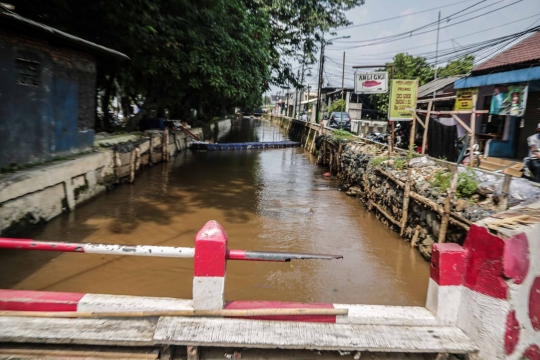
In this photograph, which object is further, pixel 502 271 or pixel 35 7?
pixel 35 7

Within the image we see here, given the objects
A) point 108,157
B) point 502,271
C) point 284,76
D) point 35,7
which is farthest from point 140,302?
point 284,76

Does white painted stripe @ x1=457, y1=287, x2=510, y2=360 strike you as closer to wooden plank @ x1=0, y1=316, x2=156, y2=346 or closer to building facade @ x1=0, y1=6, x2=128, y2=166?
wooden plank @ x1=0, y1=316, x2=156, y2=346

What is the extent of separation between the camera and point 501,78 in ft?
37.0

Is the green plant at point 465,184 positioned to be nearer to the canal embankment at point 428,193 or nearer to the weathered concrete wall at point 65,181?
the canal embankment at point 428,193

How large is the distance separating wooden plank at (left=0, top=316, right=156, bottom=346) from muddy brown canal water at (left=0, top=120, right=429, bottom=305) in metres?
2.43

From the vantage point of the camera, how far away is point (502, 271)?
105 inches

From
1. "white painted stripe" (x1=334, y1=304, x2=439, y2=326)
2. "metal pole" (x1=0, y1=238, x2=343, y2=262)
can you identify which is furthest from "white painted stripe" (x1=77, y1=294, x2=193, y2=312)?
"white painted stripe" (x1=334, y1=304, x2=439, y2=326)

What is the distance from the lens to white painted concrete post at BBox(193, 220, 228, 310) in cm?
297

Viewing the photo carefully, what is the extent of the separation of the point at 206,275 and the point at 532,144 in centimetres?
681

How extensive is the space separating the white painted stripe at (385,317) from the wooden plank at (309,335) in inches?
2.2

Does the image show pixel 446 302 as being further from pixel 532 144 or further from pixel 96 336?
pixel 532 144

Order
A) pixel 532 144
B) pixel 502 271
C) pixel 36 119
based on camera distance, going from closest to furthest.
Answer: pixel 502 271 < pixel 532 144 < pixel 36 119

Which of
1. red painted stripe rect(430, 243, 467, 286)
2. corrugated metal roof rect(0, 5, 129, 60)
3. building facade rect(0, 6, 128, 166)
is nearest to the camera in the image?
red painted stripe rect(430, 243, 467, 286)

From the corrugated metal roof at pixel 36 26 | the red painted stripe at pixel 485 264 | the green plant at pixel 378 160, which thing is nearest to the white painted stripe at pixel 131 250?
the red painted stripe at pixel 485 264
